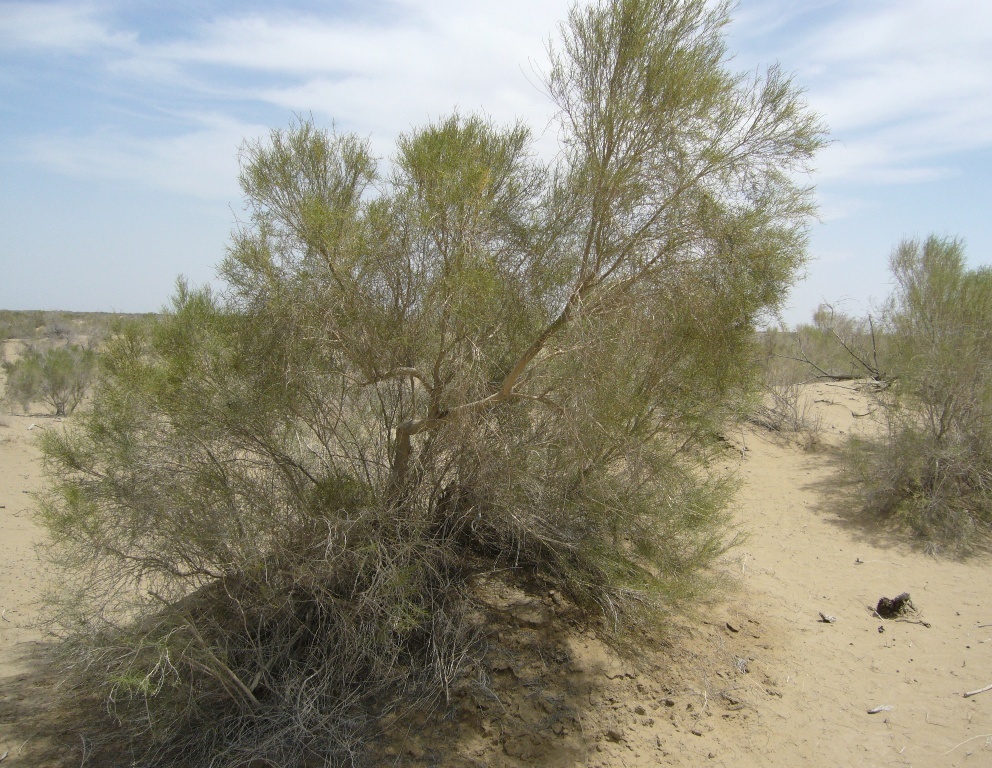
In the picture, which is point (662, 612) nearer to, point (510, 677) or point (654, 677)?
point (654, 677)

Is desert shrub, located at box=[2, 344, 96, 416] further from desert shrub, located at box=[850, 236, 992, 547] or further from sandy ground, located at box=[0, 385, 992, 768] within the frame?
desert shrub, located at box=[850, 236, 992, 547]

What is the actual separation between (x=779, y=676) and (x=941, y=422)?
6556mm

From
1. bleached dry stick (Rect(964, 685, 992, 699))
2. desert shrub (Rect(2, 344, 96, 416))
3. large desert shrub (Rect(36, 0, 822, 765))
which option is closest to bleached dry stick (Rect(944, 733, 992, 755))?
bleached dry stick (Rect(964, 685, 992, 699))

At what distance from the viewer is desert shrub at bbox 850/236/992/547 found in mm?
9562

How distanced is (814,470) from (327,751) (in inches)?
427

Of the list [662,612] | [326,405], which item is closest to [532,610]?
[662,612]

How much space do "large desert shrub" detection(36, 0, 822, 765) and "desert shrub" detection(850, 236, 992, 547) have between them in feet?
20.5

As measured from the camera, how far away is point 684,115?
4.67 metres

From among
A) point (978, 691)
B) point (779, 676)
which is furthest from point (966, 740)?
point (779, 676)

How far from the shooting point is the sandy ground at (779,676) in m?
4.55

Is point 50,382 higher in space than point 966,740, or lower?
higher

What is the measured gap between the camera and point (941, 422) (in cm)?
1012

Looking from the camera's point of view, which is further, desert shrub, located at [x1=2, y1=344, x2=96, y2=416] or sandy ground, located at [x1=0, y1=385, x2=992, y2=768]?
desert shrub, located at [x1=2, y1=344, x2=96, y2=416]

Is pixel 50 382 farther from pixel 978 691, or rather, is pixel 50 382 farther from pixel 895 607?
pixel 978 691
